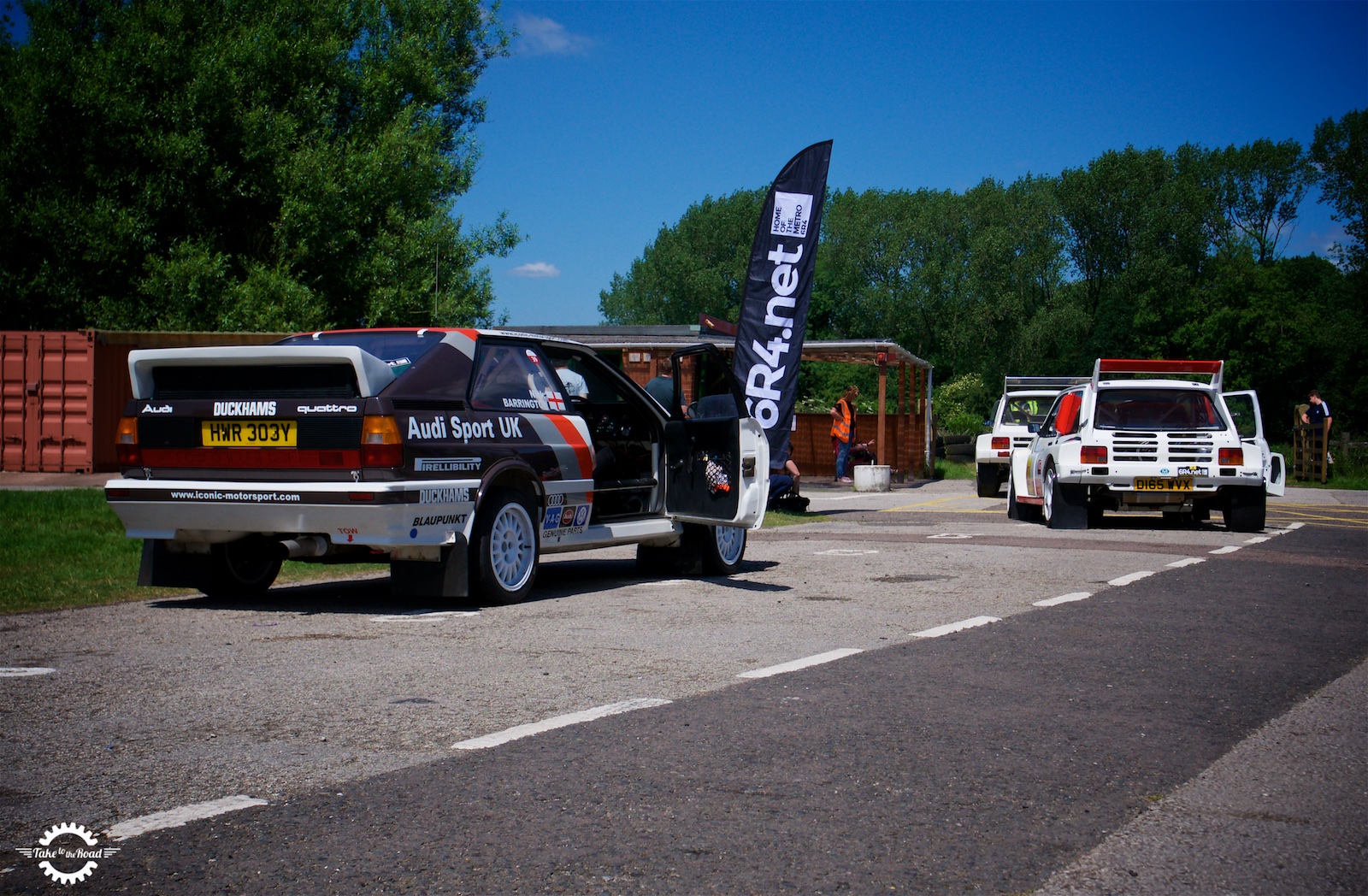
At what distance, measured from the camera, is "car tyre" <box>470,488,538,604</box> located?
7.52 meters

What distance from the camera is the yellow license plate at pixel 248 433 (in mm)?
7082

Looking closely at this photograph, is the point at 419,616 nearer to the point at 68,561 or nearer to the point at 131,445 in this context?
the point at 131,445

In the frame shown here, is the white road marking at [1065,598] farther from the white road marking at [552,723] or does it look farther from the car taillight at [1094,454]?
the car taillight at [1094,454]

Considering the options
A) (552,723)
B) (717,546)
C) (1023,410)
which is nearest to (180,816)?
(552,723)

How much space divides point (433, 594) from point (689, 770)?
376cm

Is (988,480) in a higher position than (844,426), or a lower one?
lower

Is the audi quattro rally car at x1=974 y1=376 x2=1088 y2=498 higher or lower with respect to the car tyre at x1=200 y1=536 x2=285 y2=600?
higher

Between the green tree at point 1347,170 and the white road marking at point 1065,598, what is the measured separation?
197ft

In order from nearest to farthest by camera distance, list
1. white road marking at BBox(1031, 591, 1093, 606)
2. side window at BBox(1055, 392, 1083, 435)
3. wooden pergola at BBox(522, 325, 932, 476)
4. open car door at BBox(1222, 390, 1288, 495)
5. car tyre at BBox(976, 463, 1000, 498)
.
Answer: white road marking at BBox(1031, 591, 1093, 606) < open car door at BBox(1222, 390, 1288, 495) < side window at BBox(1055, 392, 1083, 435) < car tyre at BBox(976, 463, 1000, 498) < wooden pergola at BBox(522, 325, 932, 476)

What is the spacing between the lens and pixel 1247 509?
14.5 m

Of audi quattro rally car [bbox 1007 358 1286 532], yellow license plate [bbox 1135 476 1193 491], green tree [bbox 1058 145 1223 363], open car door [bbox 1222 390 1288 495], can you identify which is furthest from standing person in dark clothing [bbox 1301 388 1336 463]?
green tree [bbox 1058 145 1223 363]

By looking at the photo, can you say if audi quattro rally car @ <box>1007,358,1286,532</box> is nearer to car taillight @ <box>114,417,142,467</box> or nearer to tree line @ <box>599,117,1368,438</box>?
car taillight @ <box>114,417,142,467</box>

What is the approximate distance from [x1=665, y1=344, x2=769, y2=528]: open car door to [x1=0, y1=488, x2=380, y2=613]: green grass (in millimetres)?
2828

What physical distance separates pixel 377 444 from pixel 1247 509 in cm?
1121
